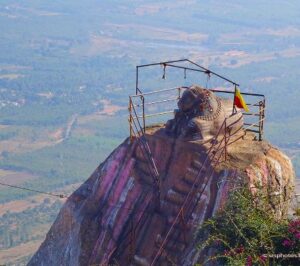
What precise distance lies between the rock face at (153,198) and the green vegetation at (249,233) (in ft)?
3.09

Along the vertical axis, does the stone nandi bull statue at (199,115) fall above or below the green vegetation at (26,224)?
above

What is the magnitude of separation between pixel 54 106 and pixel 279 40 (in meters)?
68.9

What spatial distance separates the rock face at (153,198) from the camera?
14.2 metres

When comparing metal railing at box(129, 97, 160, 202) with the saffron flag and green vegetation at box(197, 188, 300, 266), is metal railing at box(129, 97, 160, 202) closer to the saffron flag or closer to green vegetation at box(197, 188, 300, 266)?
the saffron flag

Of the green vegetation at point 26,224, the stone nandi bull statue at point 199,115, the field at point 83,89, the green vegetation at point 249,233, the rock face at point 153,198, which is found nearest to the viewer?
the green vegetation at point 249,233

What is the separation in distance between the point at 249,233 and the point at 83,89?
125943 mm

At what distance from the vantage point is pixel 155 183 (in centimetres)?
1542

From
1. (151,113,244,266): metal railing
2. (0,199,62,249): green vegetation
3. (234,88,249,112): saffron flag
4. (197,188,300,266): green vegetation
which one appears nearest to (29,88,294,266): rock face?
(151,113,244,266): metal railing

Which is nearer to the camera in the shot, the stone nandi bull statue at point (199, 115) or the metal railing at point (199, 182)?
the metal railing at point (199, 182)

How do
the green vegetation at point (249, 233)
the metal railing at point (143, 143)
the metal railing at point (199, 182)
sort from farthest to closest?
the metal railing at point (143, 143) → the metal railing at point (199, 182) → the green vegetation at point (249, 233)

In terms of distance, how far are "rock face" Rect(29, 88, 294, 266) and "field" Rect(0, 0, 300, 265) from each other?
37.6 m

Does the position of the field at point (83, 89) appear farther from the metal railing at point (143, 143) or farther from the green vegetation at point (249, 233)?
the green vegetation at point (249, 233)

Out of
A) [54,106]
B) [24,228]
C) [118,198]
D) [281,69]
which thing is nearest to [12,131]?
[54,106]

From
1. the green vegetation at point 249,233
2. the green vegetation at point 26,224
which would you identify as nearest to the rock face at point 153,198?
the green vegetation at point 249,233
